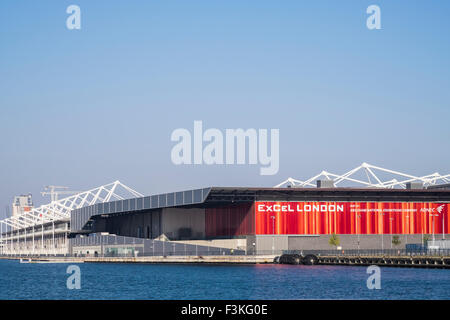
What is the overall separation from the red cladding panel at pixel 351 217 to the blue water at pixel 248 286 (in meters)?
32.0

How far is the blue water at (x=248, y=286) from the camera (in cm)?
7481

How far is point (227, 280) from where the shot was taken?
9406 cm

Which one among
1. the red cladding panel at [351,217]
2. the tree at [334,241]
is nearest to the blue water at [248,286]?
the tree at [334,241]

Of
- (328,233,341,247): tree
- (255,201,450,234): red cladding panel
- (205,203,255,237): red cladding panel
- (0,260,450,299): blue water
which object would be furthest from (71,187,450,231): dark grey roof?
(0,260,450,299): blue water

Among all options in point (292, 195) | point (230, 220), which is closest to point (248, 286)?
point (292, 195)

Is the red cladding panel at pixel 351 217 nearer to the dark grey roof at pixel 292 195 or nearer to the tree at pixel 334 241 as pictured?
the dark grey roof at pixel 292 195

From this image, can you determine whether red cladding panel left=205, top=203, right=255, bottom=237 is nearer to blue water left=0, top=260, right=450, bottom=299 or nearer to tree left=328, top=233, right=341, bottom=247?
tree left=328, top=233, right=341, bottom=247

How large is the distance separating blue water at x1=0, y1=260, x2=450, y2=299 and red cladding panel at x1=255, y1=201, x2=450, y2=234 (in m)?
32.0

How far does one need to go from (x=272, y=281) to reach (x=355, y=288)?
469 inches

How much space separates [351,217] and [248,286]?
63.0 metres

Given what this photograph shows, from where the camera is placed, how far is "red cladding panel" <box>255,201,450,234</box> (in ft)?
462

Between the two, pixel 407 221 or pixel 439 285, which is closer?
pixel 439 285
